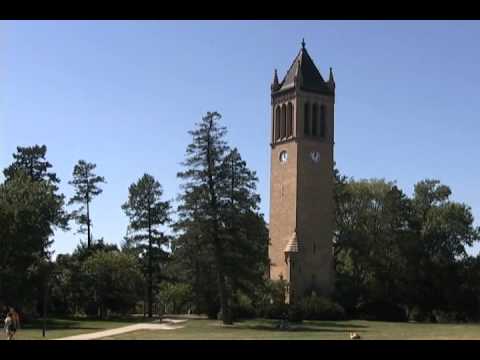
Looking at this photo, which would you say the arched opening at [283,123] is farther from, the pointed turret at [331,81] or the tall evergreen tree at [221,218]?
the tall evergreen tree at [221,218]

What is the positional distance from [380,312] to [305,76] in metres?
20.1

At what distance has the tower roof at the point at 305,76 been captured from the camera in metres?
60.2

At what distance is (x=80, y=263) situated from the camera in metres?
56.5

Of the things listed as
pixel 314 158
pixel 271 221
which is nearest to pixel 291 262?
pixel 271 221

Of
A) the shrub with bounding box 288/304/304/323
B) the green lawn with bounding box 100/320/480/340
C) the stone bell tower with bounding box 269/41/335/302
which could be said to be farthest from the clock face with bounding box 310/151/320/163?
the green lawn with bounding box 100/320/480/340

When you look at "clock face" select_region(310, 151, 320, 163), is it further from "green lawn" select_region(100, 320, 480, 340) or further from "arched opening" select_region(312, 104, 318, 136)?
"green lawn" select_region(100, 320, 480, 340)

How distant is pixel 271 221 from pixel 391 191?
40.4ft

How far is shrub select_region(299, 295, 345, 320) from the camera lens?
5167cm

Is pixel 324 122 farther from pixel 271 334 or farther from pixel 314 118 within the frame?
pixel 271 334

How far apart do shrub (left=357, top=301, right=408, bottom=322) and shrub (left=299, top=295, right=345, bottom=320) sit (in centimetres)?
485

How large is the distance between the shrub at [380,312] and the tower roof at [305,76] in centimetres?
1800

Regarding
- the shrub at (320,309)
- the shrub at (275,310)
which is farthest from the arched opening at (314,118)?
the shrub at (275,310)
